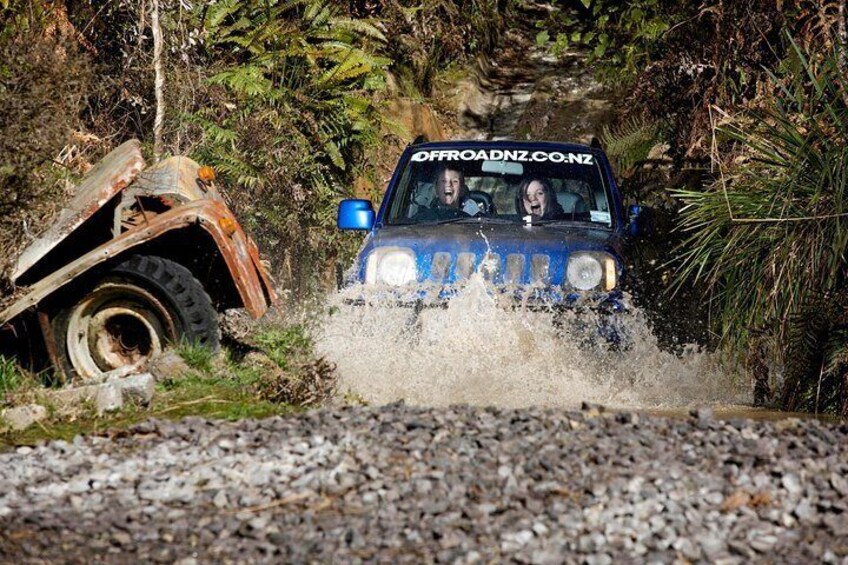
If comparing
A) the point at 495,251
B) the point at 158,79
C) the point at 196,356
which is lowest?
the point at 196,356

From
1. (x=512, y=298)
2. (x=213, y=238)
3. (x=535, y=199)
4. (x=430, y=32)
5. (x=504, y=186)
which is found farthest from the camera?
(x=430, y=32)

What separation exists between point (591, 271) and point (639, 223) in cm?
118

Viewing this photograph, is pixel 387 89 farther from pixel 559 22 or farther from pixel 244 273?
pixel 244 273

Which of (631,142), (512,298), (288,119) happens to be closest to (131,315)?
A: (512,298)

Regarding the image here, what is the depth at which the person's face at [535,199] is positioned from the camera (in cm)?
1008

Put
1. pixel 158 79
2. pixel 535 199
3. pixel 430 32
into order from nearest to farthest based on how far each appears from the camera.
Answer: pixel 535 199 < pixel 158 79 < pixel 430 32

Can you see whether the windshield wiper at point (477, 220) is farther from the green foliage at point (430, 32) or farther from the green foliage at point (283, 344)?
the green foliage at point (430, 32)

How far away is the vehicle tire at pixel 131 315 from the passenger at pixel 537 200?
3.09m

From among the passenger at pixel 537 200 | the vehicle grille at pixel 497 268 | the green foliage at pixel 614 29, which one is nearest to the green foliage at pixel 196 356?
the vehicle grille at pixel 497 268

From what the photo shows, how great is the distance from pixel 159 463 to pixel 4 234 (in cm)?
311

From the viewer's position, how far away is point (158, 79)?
42.6 ft

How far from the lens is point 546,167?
10328 mm

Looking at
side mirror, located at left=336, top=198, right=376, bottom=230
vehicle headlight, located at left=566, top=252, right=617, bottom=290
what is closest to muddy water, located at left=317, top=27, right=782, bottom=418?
vehicle headlight, located at left=566, top=252, right=617, bottom=290

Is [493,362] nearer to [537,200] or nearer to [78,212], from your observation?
[537,200]
